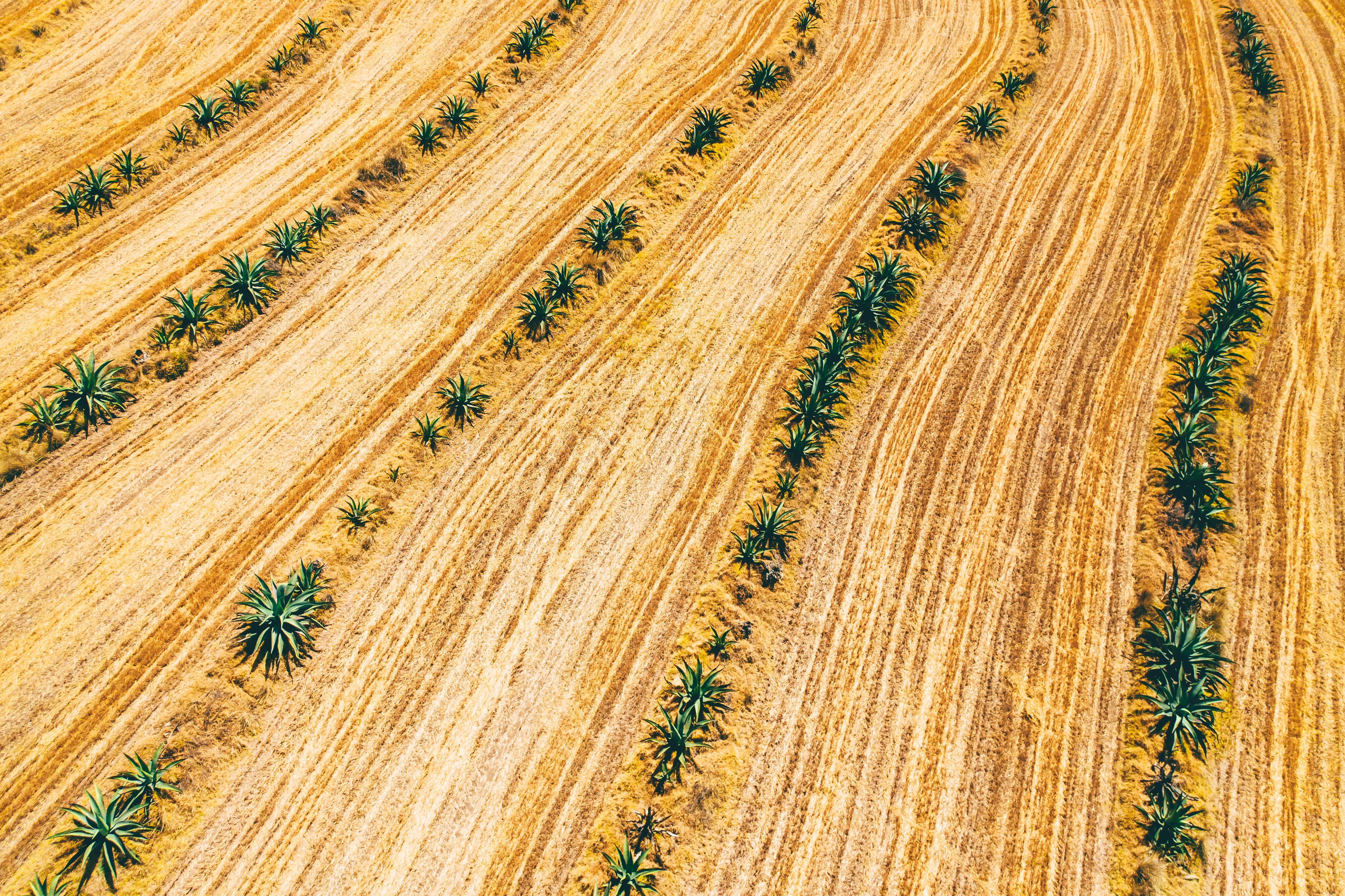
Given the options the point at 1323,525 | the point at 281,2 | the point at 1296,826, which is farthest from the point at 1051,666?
the point at 281,2

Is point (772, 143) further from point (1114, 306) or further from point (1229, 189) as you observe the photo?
point (1229, 189)

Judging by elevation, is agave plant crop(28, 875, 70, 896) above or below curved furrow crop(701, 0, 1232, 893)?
below

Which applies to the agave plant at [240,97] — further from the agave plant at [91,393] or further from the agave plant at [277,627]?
the agave plant at [277,627]

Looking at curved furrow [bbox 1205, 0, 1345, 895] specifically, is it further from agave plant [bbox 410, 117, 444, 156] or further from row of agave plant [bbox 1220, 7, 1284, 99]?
agave plant [bbox 410, 117, 444, 156]

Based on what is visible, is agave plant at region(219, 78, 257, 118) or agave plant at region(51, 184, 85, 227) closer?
agave plant at region(51, 184, 85, 227)

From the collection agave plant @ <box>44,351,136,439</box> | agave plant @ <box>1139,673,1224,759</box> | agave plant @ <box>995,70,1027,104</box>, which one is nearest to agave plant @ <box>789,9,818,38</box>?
agave plant @ <box>995,70,1027,104</box>

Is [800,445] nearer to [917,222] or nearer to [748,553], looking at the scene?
[748,553]

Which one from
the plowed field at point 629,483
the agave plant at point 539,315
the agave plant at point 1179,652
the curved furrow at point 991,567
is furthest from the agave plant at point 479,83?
the agave plant at point 1179,652

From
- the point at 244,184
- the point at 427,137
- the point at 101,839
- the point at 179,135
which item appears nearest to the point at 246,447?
the point at 101,839
